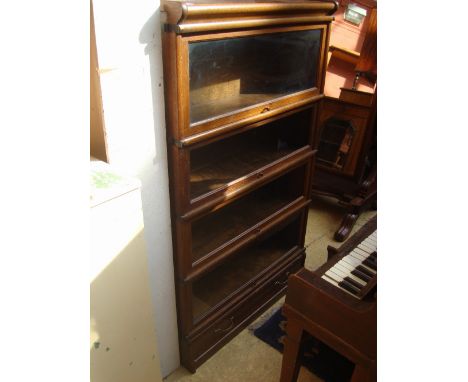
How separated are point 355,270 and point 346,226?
131 cm

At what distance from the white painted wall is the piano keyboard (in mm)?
554

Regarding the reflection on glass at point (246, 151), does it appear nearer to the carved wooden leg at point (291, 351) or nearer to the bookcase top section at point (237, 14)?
the bookcase top section at point (237, 14)

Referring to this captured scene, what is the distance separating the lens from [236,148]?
1.84 metres

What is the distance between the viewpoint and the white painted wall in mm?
1019

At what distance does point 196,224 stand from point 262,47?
760mm

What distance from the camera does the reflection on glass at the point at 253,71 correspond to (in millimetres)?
1438

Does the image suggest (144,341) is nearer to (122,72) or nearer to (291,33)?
(122,72)

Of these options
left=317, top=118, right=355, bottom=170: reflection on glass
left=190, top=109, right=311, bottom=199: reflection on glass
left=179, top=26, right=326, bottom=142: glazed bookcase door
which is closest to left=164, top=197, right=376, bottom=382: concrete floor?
left=190, top=109, right=311, bottom=199: reflection on glass

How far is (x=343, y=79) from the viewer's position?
339cm

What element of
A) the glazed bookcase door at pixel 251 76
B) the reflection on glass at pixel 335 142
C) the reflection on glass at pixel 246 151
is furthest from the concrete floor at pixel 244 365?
the reflection on glass at pixel 335 142

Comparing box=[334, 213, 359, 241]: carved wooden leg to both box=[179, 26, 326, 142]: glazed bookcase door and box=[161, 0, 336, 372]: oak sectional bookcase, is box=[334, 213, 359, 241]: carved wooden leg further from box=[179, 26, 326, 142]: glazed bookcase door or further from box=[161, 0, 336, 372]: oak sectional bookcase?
box=[179, 26, 326, 142]: glazed bookcase door

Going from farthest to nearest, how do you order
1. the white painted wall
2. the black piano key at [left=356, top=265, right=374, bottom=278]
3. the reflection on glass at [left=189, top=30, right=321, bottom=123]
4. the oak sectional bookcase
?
the reflection on glass at [left=189, top=30, right=321, bottom=123] → the black piano key at [left=356, top=265, right=374, bottom=278] → the oak sectional bookcase → the white painted wall

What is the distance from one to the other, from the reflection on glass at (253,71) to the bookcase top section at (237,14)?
113 mm
